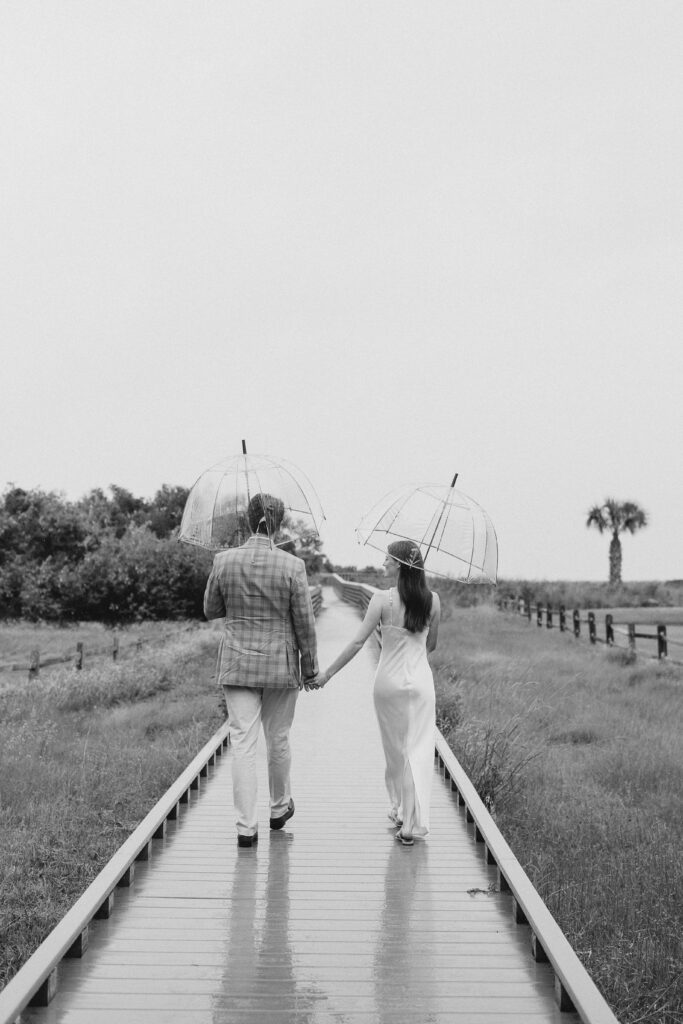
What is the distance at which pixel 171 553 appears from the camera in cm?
3575

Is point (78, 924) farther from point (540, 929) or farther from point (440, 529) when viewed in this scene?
point (440, 529)

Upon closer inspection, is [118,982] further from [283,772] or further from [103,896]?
[283,772]

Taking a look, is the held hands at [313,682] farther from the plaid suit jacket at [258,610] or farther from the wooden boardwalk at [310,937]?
the wooden boardwalk at [310,937]

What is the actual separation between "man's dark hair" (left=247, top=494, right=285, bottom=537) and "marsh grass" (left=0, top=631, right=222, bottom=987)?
2.68m

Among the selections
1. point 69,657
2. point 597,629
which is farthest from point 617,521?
point 69,657

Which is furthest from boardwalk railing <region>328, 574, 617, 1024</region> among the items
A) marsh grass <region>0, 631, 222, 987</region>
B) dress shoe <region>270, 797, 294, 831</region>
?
marsh grass <region>0, 631, 222, 987</region>

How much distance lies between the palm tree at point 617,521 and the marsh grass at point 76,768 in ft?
160

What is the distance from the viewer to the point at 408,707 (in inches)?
228

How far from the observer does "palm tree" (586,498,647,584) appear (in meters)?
62.2

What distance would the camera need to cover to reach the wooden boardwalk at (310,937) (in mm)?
3773

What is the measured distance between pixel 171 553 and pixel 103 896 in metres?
31.5

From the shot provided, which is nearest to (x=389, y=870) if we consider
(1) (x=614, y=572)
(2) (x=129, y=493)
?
(1) (x=614, y=572)

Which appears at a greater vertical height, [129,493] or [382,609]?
[129,493]

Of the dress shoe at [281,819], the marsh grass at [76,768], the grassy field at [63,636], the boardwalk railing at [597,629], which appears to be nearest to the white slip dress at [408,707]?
the dress shoe at [281,819]
